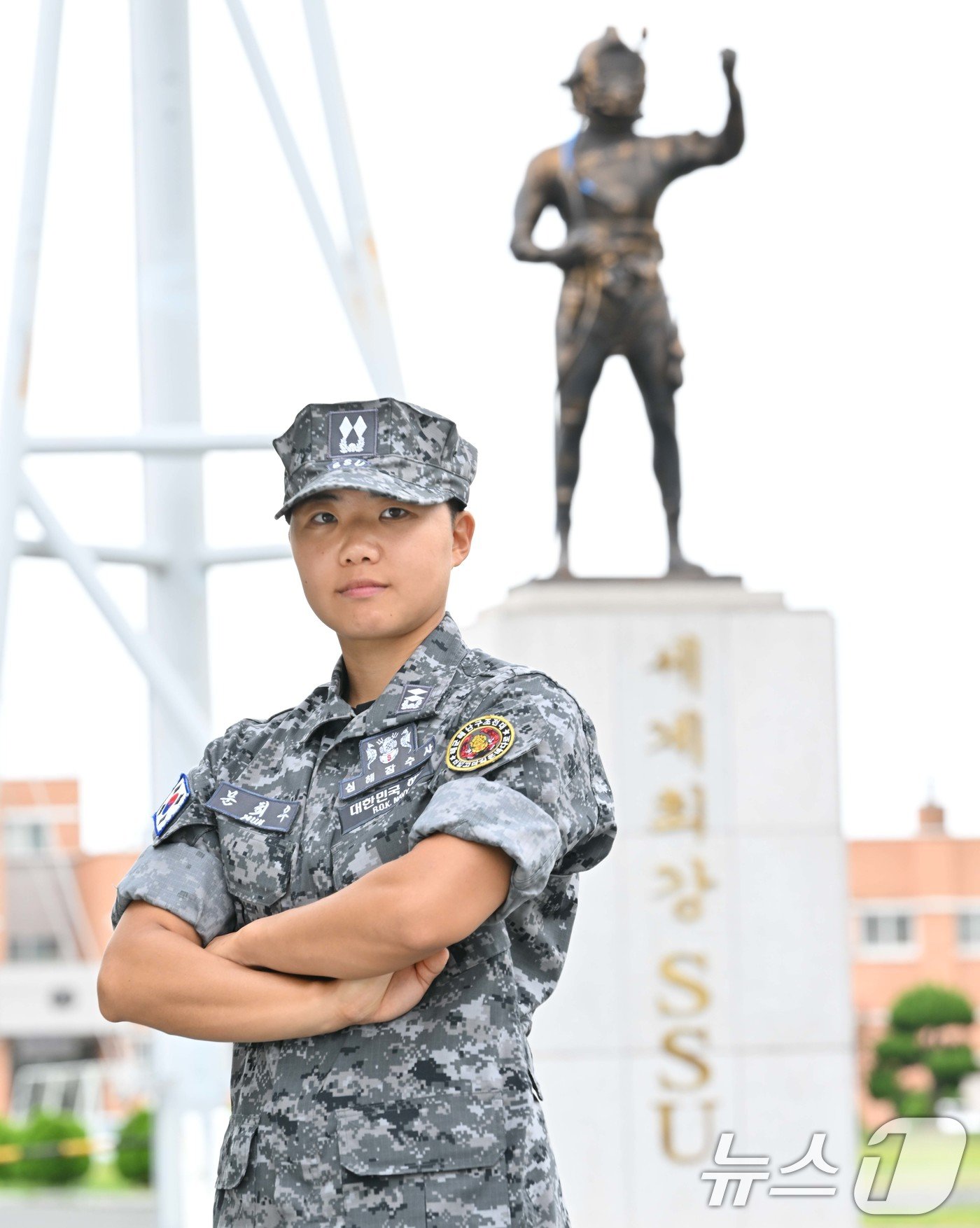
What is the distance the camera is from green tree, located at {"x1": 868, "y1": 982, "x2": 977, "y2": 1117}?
73.7ft

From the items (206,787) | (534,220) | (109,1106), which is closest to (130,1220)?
(534,220)

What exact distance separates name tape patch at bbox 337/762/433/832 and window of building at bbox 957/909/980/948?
28.4 meters

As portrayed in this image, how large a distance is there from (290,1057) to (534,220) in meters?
5.07

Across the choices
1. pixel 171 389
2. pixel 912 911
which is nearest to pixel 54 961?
pixel 912 911

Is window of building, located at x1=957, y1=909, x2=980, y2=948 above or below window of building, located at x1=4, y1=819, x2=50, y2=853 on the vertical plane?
below

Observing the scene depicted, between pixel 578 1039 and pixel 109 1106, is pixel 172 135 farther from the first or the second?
pixel 109 1106

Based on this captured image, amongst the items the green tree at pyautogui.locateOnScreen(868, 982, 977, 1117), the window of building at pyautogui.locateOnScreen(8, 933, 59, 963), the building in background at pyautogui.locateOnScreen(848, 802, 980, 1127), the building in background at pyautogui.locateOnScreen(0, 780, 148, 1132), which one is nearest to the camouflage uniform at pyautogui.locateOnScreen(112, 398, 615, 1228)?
the green tree at pyautogui.locateOnScreen(868, 982, 977, 1117)

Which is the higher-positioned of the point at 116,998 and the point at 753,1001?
the point at 116,998

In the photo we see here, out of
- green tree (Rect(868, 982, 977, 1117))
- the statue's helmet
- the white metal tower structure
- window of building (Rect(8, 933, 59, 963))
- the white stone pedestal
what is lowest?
green tree (Rect(868, 982, 977, 1117))

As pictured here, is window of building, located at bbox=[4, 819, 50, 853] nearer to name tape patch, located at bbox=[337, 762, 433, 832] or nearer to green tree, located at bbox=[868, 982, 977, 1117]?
green tree, located at bbox=[868, 982, 977, 1117]

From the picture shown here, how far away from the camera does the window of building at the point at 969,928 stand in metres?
28.9

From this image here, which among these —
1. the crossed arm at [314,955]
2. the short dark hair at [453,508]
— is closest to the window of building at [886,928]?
the short dark hair at [453,508]

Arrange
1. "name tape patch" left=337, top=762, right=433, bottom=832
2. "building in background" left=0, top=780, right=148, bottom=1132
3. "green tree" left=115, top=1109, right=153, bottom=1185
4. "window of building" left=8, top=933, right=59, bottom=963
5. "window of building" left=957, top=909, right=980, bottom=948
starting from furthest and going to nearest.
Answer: "window of building" left=8, top=933, right=59, bottom=963 → "building in background" left=0, top=780, right=148, bottom=1132 → "window of building" left=957, top=909, right=980, bottom=948 → "green tree" left=115, top=1109, right=153, bottom=1185 → "name tape patch" left=337, top=762, right=433, bottom=832

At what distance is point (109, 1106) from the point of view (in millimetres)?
30453
